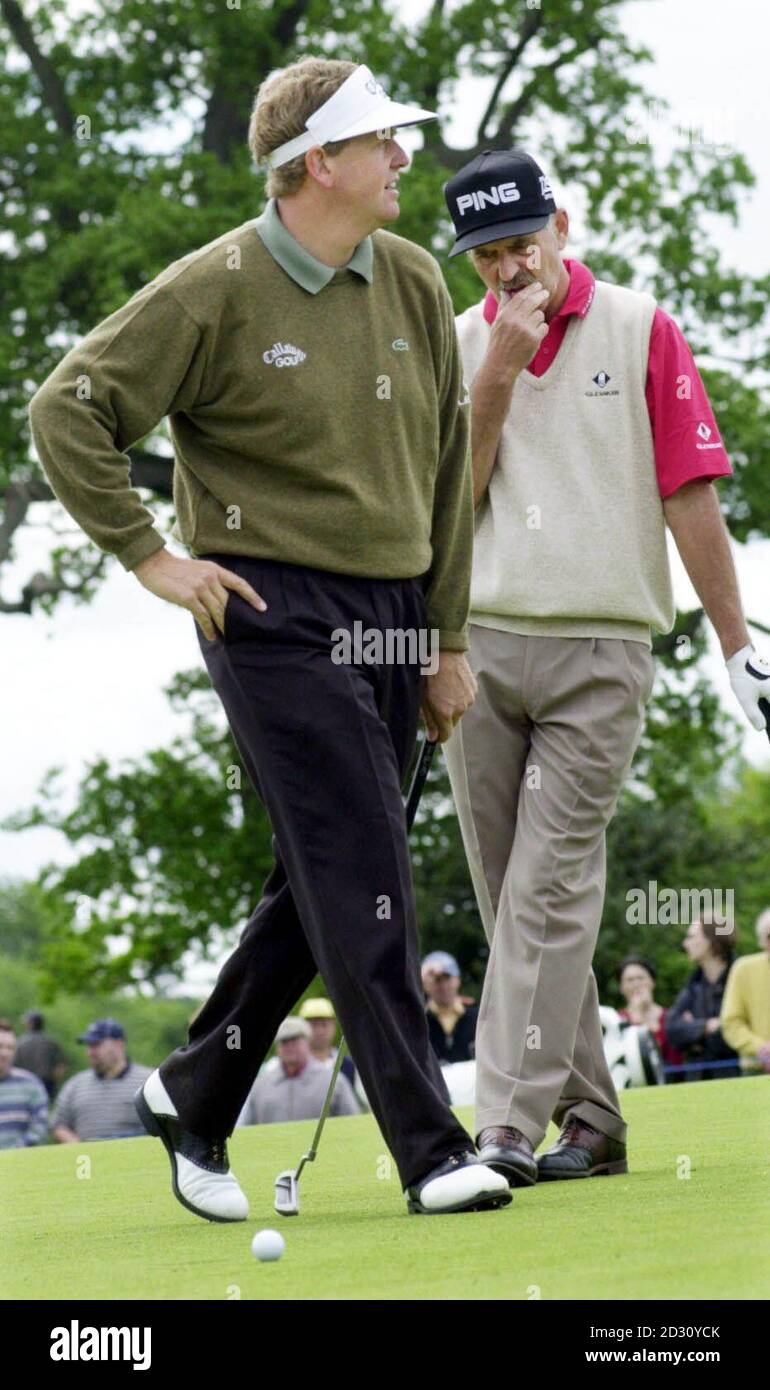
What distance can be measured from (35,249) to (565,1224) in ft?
72.6

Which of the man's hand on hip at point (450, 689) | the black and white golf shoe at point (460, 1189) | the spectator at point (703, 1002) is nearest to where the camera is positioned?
the black and white golf shoe at point (460, 1189)

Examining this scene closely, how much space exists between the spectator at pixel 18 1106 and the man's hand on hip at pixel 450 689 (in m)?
8.66

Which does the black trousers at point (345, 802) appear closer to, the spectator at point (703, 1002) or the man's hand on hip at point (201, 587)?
the man's hand on hip at point (201, 587)

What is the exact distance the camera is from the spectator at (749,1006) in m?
11.7

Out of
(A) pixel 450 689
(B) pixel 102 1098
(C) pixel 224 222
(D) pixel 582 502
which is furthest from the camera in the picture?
(C) pixel 224 222

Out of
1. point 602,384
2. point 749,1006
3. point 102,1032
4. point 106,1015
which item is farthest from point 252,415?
point 106,1015

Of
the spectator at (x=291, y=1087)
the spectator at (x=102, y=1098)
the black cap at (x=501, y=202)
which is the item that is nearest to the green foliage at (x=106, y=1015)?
the spectator at (x=102, y=1098)

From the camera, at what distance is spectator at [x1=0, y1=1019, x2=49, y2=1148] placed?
13.1m

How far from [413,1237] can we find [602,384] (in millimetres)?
2455

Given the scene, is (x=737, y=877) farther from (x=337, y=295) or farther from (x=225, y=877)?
(x=337, y=295)

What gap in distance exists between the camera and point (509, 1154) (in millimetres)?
5004

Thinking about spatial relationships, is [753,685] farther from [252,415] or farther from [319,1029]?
[319,1029]
